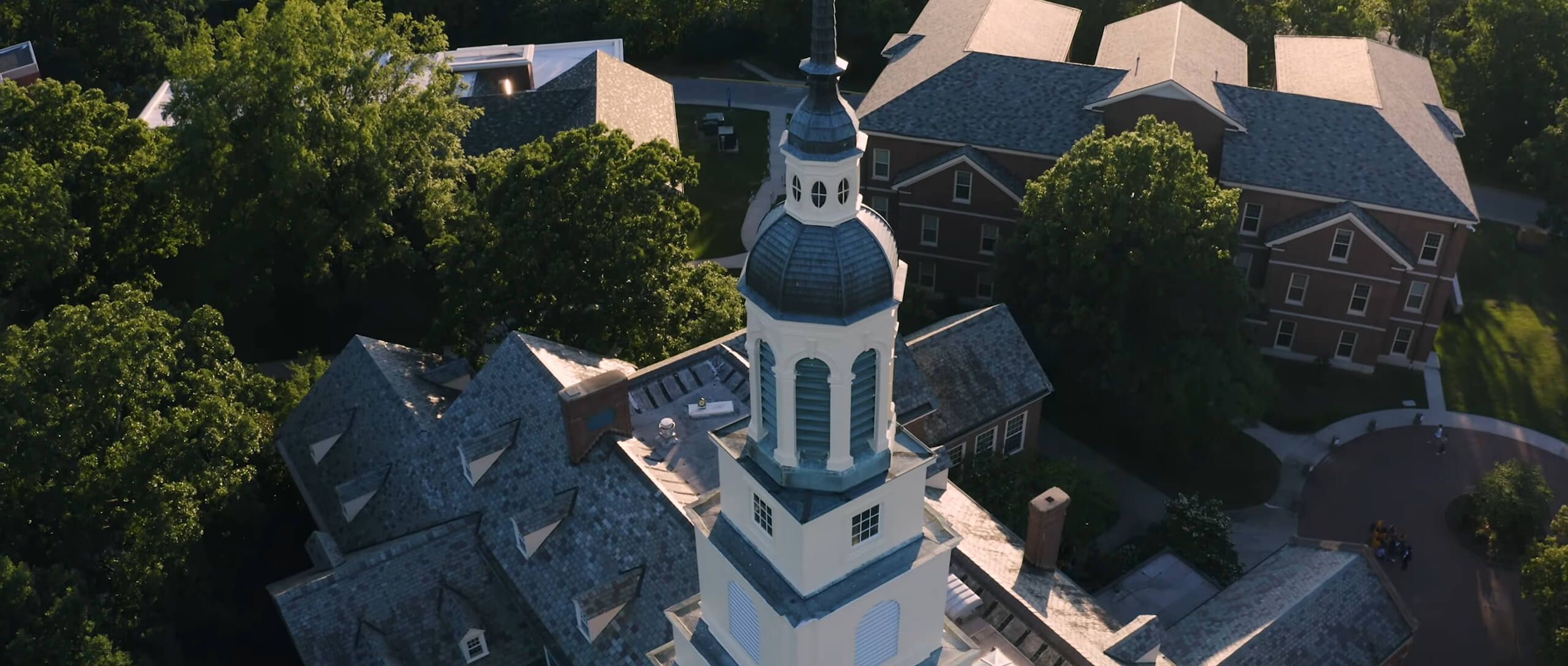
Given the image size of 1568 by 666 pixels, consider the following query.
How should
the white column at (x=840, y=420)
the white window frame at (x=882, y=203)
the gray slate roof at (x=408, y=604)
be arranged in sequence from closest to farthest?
the white column at (x=840, y=420) < the gray slate roof at (x=408, y=604) < the white window frame at (x=882, y=203)

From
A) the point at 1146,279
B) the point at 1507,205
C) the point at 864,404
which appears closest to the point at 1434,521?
the point at 1146,279

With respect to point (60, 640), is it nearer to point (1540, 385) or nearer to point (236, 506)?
point (236, 506)

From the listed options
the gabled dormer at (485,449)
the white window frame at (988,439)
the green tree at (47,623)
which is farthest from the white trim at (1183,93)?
the green tree at (47,623)

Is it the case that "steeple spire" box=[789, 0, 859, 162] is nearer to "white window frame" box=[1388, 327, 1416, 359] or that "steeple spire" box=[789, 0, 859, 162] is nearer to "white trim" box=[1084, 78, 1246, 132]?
"white trim" box=[1084, 78, 1246, 132]

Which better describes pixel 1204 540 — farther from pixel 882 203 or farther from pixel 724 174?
pixel 724 174

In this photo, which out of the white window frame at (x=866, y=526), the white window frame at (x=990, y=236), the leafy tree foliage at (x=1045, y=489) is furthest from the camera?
the white window frame at (x=990, y=236)

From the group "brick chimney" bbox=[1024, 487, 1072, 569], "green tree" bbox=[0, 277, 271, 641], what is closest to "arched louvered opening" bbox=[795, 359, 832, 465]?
"brick chimney" bbox=[1024, 487, 1072, 569]

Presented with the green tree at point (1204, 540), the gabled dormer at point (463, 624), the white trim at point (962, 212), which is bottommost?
the green tree at point (1204, 540)

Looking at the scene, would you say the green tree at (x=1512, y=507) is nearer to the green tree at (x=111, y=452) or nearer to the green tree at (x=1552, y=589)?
the green tree at (x=1552, y=589)
